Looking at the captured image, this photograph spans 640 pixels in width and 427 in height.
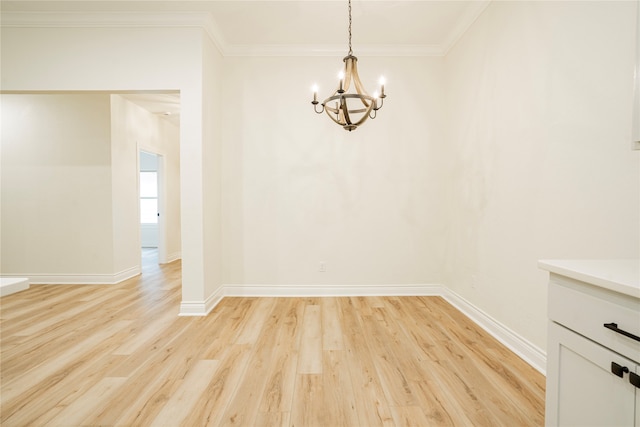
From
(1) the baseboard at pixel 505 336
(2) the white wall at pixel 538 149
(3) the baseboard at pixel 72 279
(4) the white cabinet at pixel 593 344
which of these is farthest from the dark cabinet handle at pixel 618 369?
(3) the baseboard at pixel 72 279

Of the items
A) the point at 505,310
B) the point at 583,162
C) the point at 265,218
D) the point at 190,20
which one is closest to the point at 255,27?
the point at 190,20

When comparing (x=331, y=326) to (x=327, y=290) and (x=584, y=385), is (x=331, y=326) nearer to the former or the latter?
(x=327, y=290)

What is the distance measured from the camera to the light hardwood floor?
5.36 ft

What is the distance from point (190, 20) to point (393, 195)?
2950 mm

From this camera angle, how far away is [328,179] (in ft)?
12.3

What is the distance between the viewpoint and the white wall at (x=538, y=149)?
1557 mm

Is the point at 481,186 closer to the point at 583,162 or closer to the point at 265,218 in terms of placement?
the point at 583,162

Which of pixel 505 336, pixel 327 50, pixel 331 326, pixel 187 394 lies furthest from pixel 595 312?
pixel 327 50

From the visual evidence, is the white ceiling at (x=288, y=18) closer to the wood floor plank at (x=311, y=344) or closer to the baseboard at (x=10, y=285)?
the baseboard at (x=10, y=285)

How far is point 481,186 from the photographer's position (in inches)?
113

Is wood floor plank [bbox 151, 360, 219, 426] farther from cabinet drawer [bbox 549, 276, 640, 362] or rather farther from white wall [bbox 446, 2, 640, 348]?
white wall [bbox 446, 2, 640, 348]

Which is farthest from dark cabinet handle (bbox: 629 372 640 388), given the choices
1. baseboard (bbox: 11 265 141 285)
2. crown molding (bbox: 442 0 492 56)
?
baseboard (bbox: 11 265 141 285)

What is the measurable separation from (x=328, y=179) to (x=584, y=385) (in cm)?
304

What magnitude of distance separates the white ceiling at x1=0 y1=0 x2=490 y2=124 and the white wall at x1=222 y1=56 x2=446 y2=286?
21cm
